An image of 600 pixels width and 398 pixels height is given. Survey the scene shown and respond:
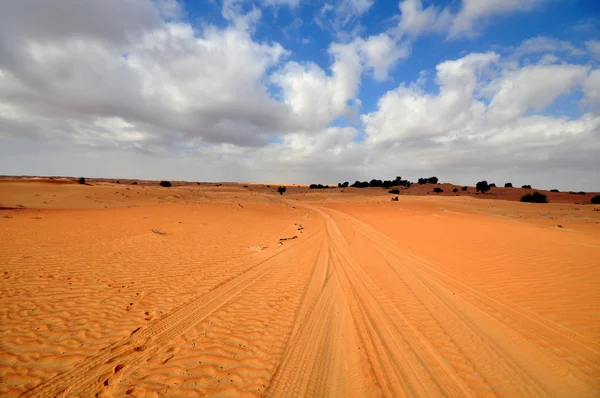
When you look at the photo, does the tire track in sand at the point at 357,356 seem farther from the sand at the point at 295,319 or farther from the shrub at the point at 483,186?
the shrub at the point at 483,186

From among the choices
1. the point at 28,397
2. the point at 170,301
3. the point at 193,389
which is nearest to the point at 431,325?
the point at 193,389

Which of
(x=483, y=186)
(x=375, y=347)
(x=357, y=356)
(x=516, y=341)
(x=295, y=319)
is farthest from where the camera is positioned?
(x=483, y=186)

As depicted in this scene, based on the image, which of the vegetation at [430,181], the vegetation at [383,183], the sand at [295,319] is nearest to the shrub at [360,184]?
the vegetation at [383,183]

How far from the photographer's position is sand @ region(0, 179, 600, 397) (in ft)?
11.7

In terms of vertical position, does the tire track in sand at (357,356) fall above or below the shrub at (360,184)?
below

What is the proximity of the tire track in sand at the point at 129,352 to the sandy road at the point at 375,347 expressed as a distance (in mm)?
18

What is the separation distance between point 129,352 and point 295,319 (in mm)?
3003

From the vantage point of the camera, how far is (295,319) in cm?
535

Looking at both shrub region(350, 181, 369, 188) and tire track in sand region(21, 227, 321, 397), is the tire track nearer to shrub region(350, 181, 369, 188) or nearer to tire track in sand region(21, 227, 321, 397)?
tire track in sand region(21, 227, 321, 397)

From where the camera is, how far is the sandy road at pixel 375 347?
3486mm

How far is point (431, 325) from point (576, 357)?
6.98 ft

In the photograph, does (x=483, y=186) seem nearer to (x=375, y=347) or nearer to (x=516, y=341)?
(x=516, y=341)

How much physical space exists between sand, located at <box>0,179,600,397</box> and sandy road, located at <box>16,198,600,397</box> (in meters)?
0.03

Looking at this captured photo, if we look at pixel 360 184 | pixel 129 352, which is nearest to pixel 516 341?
pixel 129 352
